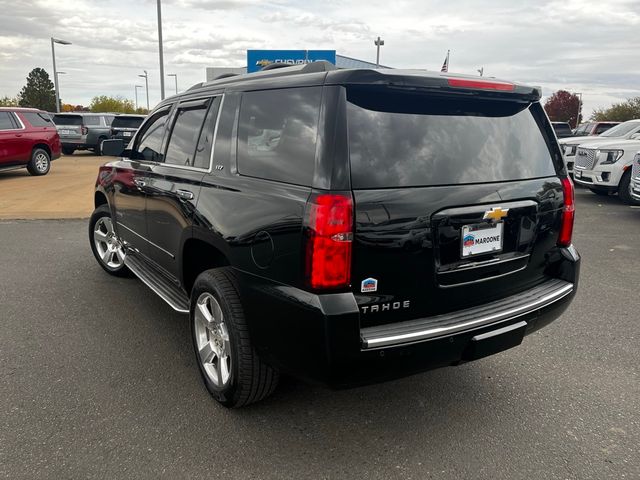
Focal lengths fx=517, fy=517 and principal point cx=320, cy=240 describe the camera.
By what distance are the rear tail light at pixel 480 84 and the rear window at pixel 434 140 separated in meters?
0.08

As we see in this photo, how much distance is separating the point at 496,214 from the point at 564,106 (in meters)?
86.1

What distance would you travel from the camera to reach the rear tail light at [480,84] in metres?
2.56

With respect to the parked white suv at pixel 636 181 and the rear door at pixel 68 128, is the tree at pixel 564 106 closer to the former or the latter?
the rear door at pixel 68 128

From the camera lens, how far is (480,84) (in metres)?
2.66

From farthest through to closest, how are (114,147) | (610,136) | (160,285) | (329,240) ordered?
(610,136) < (114,147) < (160,285) < (329,240)

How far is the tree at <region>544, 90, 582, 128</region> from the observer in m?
77.6

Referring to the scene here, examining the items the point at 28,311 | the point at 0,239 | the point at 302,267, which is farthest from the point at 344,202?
the point at 0,239

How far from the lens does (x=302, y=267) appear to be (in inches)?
91.6

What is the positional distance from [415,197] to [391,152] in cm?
24

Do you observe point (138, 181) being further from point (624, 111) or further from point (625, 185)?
point (624, 111)

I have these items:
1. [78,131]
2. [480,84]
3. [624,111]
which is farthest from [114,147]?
[624,111]

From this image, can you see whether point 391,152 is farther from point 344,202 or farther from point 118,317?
point 118,317

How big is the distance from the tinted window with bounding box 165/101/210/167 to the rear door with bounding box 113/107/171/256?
22 centimetres

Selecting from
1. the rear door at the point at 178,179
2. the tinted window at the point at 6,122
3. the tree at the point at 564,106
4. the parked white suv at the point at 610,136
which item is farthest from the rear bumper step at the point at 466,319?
the tree at the point at 564,106
